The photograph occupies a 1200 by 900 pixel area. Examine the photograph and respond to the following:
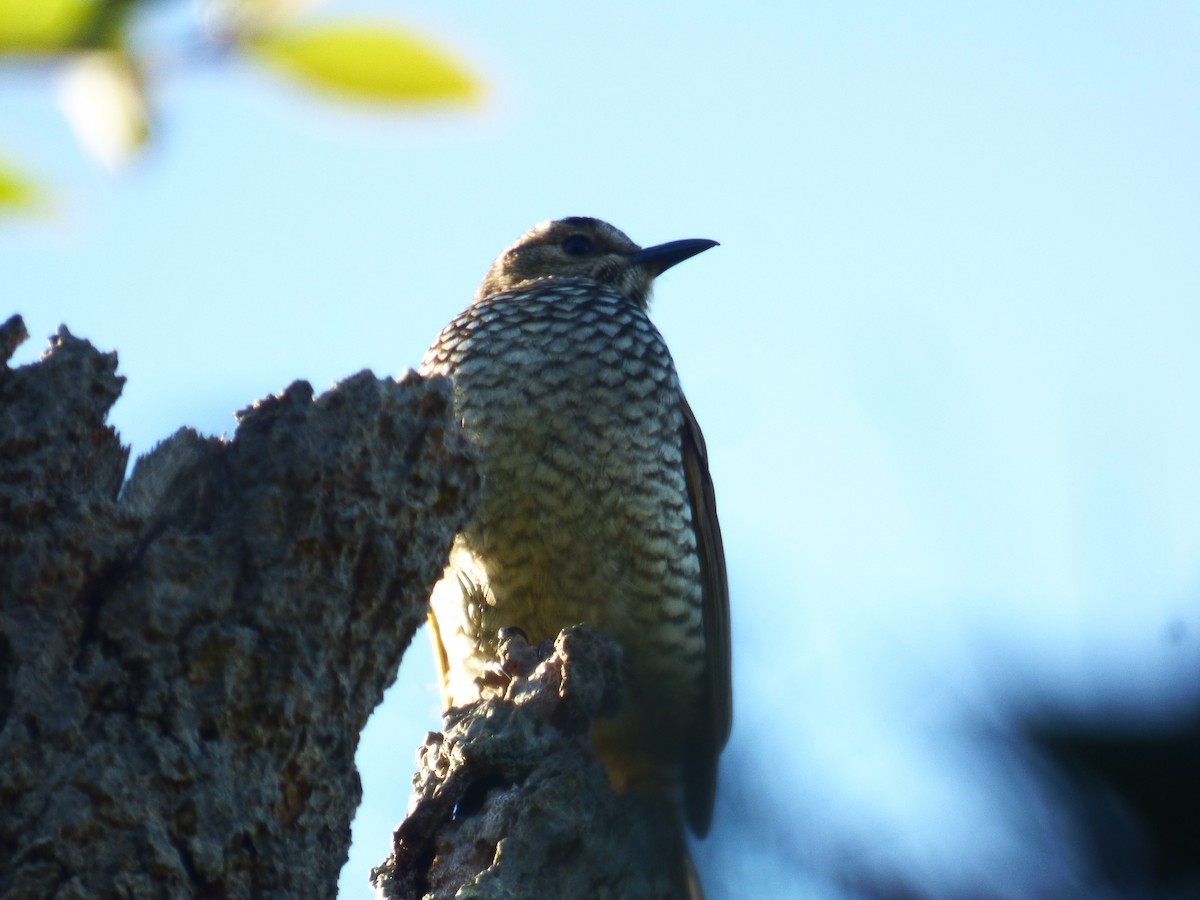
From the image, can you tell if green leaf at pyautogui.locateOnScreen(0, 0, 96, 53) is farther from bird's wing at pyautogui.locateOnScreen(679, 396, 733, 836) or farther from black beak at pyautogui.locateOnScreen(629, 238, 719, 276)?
black beak at pyautogui.locateOnScreen(629, 238, 719, 276)

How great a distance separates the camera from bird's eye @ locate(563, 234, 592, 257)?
6840 mm

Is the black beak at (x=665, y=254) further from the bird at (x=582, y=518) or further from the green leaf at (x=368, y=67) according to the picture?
the green leaf at (x=368, y=67)

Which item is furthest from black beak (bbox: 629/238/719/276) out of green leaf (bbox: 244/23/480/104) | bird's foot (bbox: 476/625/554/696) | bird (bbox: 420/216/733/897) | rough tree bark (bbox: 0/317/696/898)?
green leaf (bbox: 244/23/480/104)

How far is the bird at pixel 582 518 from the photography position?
→ 5.01 metres

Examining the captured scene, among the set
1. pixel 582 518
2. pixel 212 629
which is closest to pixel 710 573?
pixel 582 518

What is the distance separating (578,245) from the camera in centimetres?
686

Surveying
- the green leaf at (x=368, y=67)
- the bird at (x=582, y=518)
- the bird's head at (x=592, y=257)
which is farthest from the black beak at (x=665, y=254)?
the green leaf at (x=368, y=67)

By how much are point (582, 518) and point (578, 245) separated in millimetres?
2120

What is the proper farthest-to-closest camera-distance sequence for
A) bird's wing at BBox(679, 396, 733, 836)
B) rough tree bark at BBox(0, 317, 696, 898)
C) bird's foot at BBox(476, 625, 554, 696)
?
bird's wing at BBox(679, 396, 733, 836), bird's foot at BBox(476, 625, 554, 696), rough tree bark at BBox(0, 317, 696, 898)

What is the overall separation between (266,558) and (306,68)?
1.83 metres

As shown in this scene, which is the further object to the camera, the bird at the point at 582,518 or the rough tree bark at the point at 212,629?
the bird at the point at 582,518

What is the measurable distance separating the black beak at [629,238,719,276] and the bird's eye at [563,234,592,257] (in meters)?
0.21

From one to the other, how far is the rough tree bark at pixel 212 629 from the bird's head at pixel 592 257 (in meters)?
3.60

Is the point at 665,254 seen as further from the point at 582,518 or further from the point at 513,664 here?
the point at 513,664
